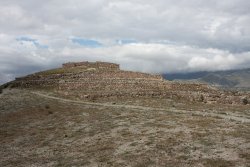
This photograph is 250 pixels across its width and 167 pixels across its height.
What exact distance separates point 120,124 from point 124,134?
18.7ft

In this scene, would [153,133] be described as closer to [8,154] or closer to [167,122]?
[167,122]

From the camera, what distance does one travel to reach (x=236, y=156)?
30.0 m

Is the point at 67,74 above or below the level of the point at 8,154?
above

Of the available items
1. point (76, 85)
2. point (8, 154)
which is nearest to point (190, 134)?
point (8, 154)

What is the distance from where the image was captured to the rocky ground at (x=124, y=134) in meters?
32.2

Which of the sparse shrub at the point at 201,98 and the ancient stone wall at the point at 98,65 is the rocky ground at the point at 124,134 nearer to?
the sparse shrub at the point at 201,98

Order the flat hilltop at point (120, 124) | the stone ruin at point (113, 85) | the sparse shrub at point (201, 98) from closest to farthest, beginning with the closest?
1. the flat hilltop at point (120, 124)
2. the sparse shrub at point (201, 98)
3. the stone ruin at point (113, 85)

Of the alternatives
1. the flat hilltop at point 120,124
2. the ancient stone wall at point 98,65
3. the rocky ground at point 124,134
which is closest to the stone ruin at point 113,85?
the ancient stone wall at point 98,65

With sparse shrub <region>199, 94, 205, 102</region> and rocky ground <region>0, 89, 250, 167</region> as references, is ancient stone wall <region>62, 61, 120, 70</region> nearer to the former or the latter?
rocky ground <region>0, 89, 250, 167</region>

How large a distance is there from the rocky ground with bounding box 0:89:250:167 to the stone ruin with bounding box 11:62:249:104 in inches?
259

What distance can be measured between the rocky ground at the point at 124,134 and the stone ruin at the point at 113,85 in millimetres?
6590

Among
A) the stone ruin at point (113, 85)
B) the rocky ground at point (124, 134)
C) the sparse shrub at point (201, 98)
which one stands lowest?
the rocky ground at point (124, 134)

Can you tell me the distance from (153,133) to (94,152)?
760 centimetres

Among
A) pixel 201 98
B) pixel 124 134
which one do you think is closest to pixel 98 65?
pixel 201 98
